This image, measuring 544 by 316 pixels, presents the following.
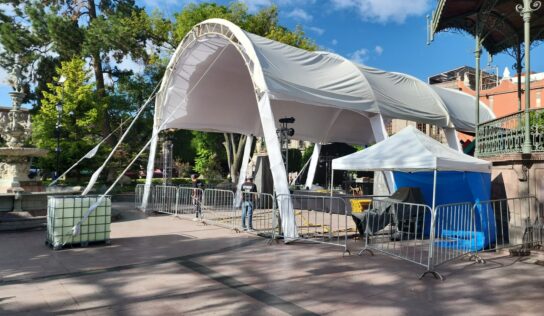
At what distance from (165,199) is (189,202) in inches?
39.2

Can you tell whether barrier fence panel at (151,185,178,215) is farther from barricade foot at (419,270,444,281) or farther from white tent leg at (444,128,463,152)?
white tent leg at (444,128,463,152)

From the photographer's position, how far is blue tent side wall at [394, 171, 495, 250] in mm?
8406

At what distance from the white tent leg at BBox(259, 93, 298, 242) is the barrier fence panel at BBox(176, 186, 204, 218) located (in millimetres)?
3888

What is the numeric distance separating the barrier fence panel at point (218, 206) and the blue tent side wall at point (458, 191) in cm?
530

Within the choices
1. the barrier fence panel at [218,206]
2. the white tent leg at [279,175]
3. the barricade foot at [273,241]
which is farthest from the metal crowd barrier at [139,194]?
the barricade foot at [273,241]

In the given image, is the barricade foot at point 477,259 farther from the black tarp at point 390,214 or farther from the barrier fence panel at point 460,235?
the black tarp at point 390,214

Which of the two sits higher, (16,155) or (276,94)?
(276,94)

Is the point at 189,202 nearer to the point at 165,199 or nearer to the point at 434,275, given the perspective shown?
the point at 165,199

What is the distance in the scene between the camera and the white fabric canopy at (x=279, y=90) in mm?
11523

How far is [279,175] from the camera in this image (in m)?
9.87

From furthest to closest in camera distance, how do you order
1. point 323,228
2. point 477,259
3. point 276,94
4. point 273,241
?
point 323,228, point 276,94, point 273,241, point 477,259

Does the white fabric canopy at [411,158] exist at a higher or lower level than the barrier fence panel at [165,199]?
higher

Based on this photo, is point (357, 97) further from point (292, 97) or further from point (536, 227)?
point (536, 227)

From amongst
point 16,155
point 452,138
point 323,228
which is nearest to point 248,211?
point 323,228
